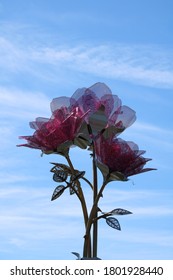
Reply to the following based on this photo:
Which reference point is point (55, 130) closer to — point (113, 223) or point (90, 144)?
point (90, 144)

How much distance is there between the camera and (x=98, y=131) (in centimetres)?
147

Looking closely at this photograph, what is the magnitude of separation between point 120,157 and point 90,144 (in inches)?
3.1

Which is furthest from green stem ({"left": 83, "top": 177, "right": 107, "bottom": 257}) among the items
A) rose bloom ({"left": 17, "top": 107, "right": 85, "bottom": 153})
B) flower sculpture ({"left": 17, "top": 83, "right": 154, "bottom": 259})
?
rose bloom ({"left": 17, "top": 107, "right": 85, "bottom": 153})

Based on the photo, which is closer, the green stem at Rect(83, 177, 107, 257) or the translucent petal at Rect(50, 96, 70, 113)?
the green stem at Rect(83, 177, 107, 257)

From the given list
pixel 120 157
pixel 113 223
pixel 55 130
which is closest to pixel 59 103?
pixel 55 130

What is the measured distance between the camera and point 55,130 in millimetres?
1460

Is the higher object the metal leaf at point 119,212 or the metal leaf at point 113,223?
the metal leaf at point 119,212

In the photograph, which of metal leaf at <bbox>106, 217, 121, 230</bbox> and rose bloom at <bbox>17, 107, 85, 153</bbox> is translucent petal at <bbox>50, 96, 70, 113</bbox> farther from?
metal leaf at <bbox>106, 217, 121, 230</bbox>

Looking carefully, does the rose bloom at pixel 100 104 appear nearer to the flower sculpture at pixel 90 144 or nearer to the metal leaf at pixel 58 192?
the flower sculpture at pixel 90 144

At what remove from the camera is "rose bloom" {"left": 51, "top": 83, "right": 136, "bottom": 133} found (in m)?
1.52

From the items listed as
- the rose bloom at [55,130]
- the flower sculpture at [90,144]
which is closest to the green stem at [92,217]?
the flower sculpture at [90,144]

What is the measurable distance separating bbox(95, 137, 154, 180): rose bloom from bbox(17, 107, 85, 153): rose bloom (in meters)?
0.06

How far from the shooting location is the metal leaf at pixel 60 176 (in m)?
1.50
